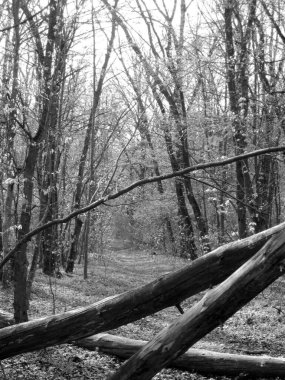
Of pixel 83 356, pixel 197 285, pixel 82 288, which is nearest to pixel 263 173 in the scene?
pixel 82 288

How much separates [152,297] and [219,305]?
2.73 ft

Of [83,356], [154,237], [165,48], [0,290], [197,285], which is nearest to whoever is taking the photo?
[197,285]

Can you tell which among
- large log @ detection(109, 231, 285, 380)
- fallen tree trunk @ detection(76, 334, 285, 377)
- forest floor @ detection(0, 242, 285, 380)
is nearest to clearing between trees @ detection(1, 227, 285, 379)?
forest floor @ detection(0, 242, 285, 380)

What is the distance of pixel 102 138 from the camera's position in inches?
742

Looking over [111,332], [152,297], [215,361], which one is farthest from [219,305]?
[111,332]

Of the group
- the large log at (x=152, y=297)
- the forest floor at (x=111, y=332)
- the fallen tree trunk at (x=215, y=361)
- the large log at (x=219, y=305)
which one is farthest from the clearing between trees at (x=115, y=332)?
the large log at (x=219, y=305)

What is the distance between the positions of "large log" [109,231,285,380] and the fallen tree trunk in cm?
151

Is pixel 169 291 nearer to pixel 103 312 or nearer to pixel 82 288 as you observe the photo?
pixel 103 312

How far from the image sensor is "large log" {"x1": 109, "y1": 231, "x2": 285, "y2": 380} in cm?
346

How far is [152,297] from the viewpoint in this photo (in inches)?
163

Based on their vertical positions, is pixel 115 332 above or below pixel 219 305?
below

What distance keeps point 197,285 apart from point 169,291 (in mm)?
257

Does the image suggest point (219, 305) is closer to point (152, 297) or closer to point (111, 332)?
point (152, 297)

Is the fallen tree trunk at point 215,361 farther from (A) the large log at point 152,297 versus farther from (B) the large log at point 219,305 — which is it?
(B) the large log at point 219,305
